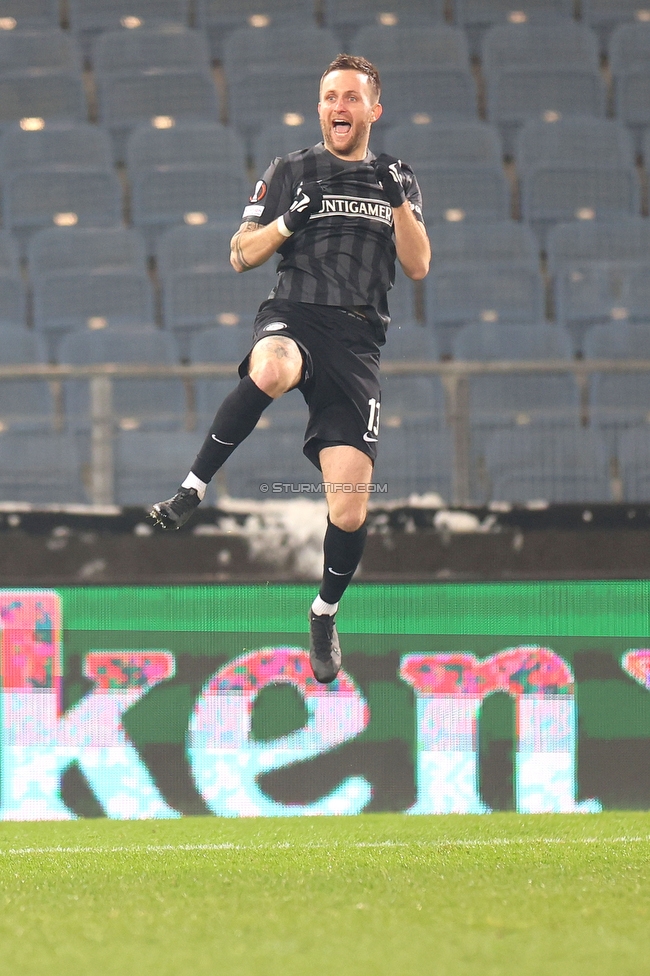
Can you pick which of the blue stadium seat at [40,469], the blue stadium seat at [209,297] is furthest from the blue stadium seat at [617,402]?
the blue stadium seat at [209,297]

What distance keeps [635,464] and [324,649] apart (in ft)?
7.82

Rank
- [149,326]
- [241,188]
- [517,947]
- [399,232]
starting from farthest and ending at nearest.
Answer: [241,188] → [149,326] → [399,232] → [517,947]

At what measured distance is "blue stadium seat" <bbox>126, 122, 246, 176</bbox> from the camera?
994 centimetres

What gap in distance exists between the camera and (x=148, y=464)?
648 centimetres

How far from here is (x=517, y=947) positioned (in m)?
3.82

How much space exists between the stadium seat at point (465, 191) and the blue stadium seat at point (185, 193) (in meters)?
1.40

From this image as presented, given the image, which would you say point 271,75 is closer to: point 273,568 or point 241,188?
point 241,188

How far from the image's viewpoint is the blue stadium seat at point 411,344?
8531 millimetres

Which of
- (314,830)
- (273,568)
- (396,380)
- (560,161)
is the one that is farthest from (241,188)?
(314,830)

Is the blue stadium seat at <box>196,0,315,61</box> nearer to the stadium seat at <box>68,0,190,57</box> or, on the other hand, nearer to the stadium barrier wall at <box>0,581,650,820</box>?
the stadium seat at <box>68,0,190,57</box>

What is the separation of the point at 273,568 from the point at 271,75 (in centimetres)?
531

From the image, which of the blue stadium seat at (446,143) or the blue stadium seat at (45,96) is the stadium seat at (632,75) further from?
the blue stadium seat at (45,96)

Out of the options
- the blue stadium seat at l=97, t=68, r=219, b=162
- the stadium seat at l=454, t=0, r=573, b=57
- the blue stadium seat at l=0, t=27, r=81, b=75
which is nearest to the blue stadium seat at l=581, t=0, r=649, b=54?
the stadium seat at l=454, t=0, r=573, b=57

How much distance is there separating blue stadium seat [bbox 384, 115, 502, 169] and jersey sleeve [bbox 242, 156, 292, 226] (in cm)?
548
